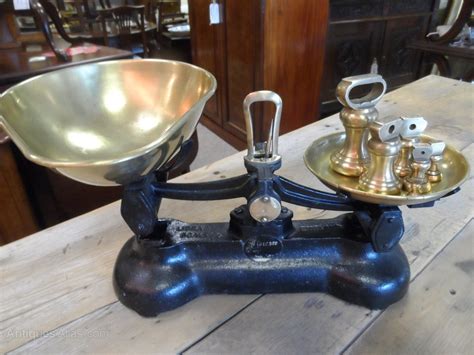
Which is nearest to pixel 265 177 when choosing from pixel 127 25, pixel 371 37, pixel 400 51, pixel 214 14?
pixel 214 14

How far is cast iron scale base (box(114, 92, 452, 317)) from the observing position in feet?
1.67

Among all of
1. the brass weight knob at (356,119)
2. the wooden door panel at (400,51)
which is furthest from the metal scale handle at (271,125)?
the wooden door panel at (400,51)

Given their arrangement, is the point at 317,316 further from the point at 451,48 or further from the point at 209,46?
the point at 209,46

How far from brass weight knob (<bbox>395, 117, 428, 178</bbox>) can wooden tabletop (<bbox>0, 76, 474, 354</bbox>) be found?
0.62ft

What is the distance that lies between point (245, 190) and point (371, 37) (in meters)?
2.50

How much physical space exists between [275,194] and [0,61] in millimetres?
1468

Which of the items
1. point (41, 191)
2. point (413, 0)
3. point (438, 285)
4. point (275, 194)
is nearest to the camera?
point (275, 194)

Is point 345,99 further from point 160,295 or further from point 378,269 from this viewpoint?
point 160,295

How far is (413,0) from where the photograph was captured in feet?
8.90

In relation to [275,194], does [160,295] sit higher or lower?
lower

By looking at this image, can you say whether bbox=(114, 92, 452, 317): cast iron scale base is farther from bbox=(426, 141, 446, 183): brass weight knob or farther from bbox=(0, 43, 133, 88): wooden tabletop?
bbox=(0, 43, 133, 88): wooden tabletop

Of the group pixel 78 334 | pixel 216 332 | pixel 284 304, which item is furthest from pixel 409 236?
pixel 78 334

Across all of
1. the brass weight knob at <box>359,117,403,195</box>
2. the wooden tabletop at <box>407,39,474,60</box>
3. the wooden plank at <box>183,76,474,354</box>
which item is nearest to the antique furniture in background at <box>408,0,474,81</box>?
the wooden tabletop at <box>407,39,474,60</box>

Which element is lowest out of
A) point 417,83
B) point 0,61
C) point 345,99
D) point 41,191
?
point 41,191
